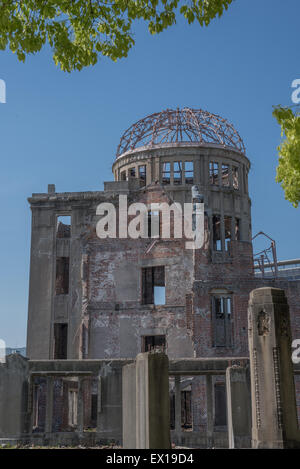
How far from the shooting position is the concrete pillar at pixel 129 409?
36.5 ft

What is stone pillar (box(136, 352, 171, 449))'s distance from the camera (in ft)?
31.0

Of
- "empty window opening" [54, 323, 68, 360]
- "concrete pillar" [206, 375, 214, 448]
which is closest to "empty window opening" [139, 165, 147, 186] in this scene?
"empty window opening" [54, 323, 68, 360]

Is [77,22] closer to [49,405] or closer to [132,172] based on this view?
[49,405]

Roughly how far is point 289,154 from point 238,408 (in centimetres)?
887

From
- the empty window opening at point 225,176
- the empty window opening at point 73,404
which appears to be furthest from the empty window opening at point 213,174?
the empty window opening at point 73,404

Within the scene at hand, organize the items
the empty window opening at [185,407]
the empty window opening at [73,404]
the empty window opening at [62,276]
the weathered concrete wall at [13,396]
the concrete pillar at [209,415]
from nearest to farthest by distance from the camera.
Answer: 1. the weathered concrete wall at [13,396]
2. the concrete pillar at [209,415]
3. the empty window opening at [185,407]
4. the empty window opening at [73,404]
5. the empty window opening at [62,276]

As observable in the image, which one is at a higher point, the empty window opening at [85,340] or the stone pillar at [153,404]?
the empty window opening at [85,340]

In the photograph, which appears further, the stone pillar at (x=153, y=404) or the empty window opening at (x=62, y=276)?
the empty window opening at (x=62, y=276)

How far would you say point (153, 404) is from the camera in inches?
380

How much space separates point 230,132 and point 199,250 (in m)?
11.8

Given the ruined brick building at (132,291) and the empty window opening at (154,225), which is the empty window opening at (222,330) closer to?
the ruined brick building at (132,291)

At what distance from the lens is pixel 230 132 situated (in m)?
34.9

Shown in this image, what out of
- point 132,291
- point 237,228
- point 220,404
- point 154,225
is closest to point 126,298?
point 132,291

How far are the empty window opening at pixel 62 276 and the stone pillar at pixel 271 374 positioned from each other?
63.8 feet
